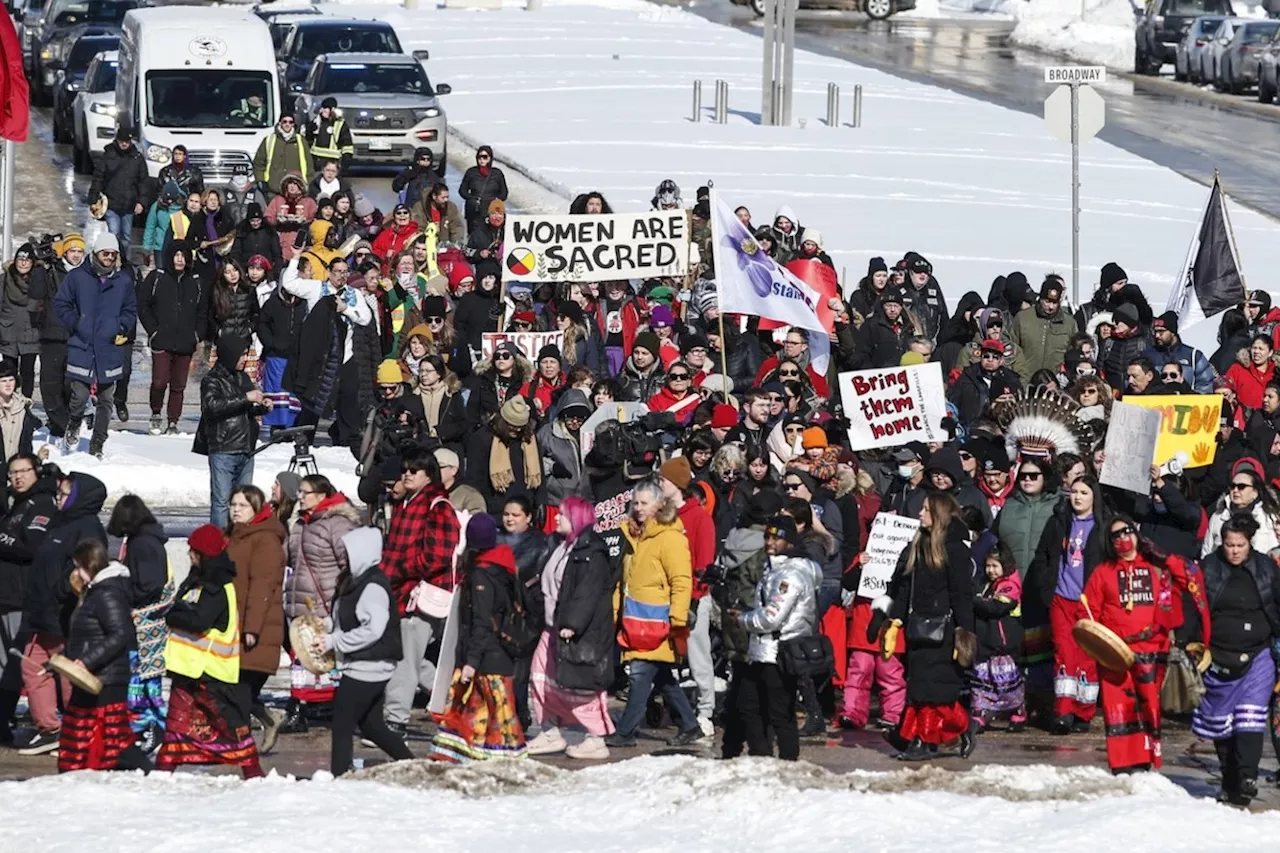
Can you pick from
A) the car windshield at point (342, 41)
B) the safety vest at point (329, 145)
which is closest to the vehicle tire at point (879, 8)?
the car windshield at point (342, 41)

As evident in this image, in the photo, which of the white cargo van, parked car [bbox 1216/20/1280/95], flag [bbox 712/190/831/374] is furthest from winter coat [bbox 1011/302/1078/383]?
parked car [bbox 1216/20/1280/95]

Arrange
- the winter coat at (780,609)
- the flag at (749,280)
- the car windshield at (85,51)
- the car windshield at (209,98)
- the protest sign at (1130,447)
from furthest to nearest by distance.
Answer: the car windshield at (85,51) → the car windshield at (209,98) → the flag at (749,280) → the protest sign at (1130,447) → the winter coat at (780,609)

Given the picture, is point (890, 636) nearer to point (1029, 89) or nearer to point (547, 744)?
point (547, 744)

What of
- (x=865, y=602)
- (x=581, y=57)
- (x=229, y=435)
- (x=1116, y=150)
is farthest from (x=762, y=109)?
(x=865, y=602)

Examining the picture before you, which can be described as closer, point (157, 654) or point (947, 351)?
point (157, 654)

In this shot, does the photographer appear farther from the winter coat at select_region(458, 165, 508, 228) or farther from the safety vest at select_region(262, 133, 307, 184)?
the safety vest at select_region(262, 133, 307, 184)

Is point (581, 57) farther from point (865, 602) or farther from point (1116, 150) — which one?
point (865, 602)

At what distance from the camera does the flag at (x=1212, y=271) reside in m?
19.9

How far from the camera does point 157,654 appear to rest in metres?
11.6

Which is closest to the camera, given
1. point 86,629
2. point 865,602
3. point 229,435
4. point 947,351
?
point 86,629

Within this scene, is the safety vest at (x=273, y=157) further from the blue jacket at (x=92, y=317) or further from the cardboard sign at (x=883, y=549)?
the cardboard sign at (x=883, y=549)

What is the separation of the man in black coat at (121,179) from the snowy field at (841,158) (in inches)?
238

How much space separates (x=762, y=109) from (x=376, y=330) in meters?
21.2

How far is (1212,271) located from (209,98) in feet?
47.8
